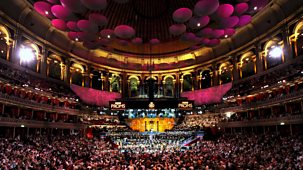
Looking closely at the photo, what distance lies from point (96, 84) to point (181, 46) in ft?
57.9

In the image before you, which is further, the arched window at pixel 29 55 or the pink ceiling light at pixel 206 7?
the arched window at pixel 29 55

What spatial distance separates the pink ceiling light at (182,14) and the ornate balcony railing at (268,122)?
15.8 meters

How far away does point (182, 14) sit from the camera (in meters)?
17.2

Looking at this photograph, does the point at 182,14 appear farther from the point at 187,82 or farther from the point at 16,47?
the point at 187,82

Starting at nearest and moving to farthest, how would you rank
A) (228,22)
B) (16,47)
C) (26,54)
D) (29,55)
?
(228,22)
(16,47)
(26,54)
(29,55)

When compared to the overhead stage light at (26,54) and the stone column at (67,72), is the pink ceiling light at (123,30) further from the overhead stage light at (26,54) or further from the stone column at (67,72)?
the stone column at (67,72)

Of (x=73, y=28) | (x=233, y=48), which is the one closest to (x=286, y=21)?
(x=233, y=48)

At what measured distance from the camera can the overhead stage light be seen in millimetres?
31875

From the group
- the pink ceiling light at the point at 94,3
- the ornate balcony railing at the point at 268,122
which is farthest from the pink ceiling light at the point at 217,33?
the ornate balcony railing at the point at 268,122

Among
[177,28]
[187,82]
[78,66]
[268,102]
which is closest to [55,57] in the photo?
[78,66]

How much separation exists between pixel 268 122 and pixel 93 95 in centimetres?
2869

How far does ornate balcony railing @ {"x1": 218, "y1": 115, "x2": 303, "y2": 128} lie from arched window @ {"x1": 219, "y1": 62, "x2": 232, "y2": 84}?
805cm

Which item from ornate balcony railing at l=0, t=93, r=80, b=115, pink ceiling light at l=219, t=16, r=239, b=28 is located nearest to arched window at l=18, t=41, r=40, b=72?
ornate balcony railing at l=0, t=93, r=80, b=115

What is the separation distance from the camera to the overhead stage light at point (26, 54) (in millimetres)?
31875
